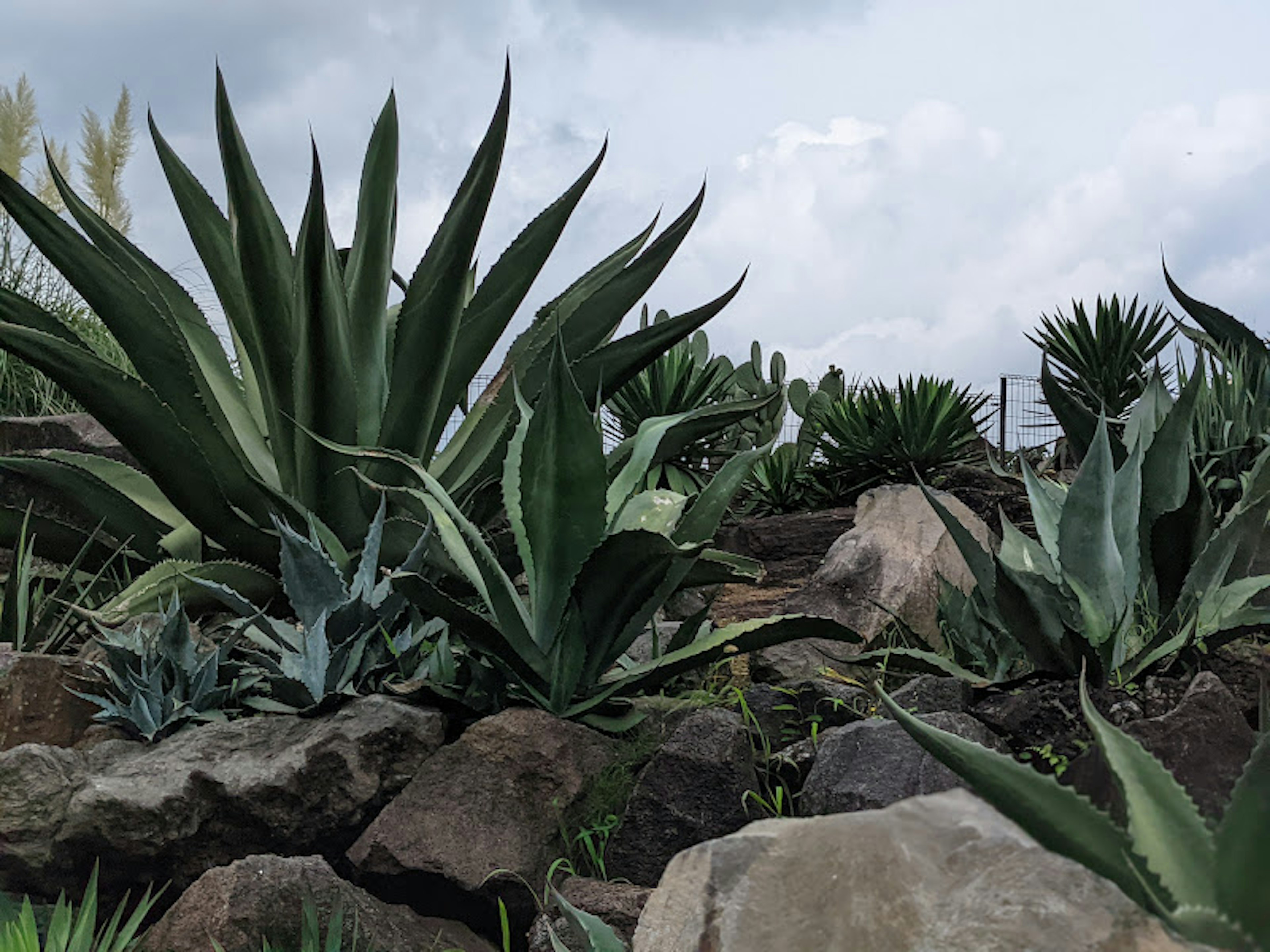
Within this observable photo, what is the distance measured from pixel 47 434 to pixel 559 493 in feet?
11.1

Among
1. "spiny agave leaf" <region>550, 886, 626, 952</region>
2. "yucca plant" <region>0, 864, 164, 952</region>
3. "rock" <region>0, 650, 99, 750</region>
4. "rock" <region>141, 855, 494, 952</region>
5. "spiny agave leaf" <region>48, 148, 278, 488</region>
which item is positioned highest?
"spiny agave leaf" <region>48, 148, 278, 488</region>

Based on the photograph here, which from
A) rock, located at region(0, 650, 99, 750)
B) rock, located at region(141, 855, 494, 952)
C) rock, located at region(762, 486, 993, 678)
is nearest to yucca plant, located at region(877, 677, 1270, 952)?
rock, located at region(141, 855, 494, 952)

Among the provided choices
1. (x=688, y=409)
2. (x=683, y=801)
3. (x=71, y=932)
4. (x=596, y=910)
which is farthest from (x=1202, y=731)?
(x=688, y=409)

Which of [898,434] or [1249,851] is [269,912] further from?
[898,434]

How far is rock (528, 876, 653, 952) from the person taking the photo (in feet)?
6.11

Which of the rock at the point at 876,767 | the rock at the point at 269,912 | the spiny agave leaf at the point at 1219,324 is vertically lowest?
the rock at the point at 269,912

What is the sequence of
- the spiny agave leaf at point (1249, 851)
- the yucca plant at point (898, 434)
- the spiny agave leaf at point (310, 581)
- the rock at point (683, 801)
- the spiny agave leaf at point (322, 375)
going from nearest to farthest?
the spiny agave leaf at point (1249, 851), the rock at point (683, 801), the spiny agave leaf at point (310, 581), the spiny agave leaf at point (322, 375), the yucca plant at point (898, 434)

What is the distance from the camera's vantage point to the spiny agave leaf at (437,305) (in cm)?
343

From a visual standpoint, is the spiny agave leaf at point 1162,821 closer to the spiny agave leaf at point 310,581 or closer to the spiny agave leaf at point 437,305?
the spiny agave leaf at point 310,581

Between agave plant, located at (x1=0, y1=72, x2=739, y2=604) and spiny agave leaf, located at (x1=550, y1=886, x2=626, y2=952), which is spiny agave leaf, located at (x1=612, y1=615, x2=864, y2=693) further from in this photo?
spiny agave leaf, located at (x1=550, y1=886, x2=626, y2=952)

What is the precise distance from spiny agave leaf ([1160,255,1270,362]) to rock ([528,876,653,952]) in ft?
15.6

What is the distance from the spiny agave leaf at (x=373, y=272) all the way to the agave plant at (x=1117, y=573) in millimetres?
1721

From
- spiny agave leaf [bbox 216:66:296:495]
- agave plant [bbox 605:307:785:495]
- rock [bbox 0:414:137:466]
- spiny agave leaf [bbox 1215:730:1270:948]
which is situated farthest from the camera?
agave plant [bbox 605:307:785:495]

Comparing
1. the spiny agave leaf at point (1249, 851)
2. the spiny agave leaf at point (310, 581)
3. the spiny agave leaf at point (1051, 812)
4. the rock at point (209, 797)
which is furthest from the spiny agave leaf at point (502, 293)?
the spiny agave leaf at point (1249, 851)
